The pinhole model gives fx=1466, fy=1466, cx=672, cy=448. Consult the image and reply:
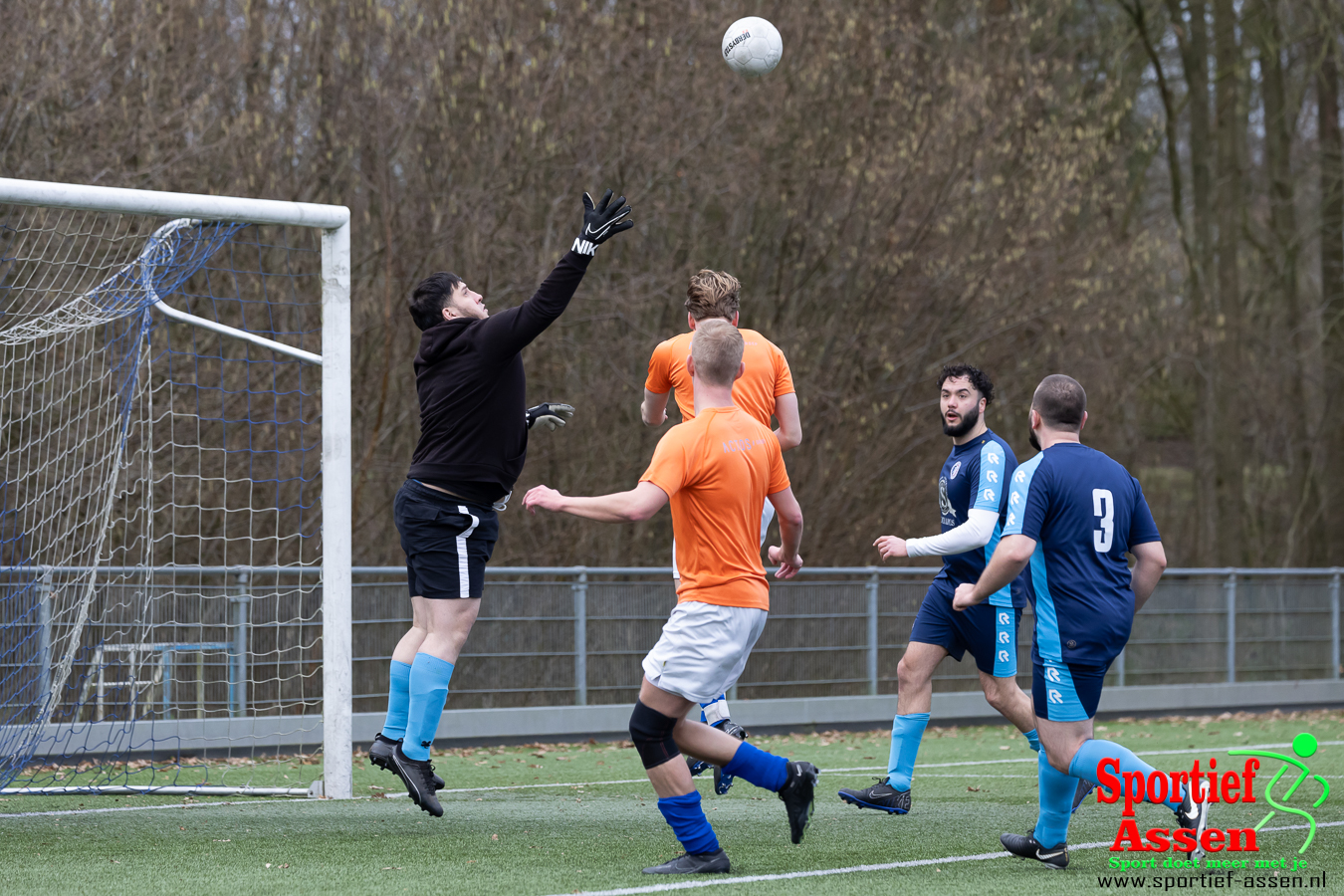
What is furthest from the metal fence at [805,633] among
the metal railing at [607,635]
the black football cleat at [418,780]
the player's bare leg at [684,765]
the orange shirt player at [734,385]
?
the player's bare leg at [684,765]

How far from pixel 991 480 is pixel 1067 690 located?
4.66ft

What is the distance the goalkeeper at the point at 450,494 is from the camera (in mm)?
6305

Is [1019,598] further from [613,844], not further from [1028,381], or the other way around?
[1028,381]

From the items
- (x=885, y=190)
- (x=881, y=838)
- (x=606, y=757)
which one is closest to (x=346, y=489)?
(x=881, y=838)

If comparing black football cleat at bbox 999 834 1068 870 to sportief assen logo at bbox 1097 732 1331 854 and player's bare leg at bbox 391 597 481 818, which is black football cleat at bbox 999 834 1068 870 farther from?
player's bare leg at bbox 391 597 481 818

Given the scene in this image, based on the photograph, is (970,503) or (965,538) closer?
(965,538)

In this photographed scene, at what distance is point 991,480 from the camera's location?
652 cm

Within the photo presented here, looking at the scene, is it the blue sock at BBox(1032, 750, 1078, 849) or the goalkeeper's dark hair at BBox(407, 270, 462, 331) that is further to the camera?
the goalkeeper's dark hair at BBox(407, 270, 462, 331)

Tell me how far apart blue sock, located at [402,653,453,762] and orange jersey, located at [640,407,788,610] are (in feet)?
5.13

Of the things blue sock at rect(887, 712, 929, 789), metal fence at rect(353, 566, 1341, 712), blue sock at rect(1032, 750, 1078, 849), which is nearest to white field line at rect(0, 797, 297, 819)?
blue sock at rect(887, 712, 929, 789)

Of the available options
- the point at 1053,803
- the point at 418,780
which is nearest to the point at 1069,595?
the point at 1053,803

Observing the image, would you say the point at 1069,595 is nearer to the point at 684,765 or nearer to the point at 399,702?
the point at 684,765

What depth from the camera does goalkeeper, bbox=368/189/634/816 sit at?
20.7 feet

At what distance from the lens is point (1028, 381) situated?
687 inches
